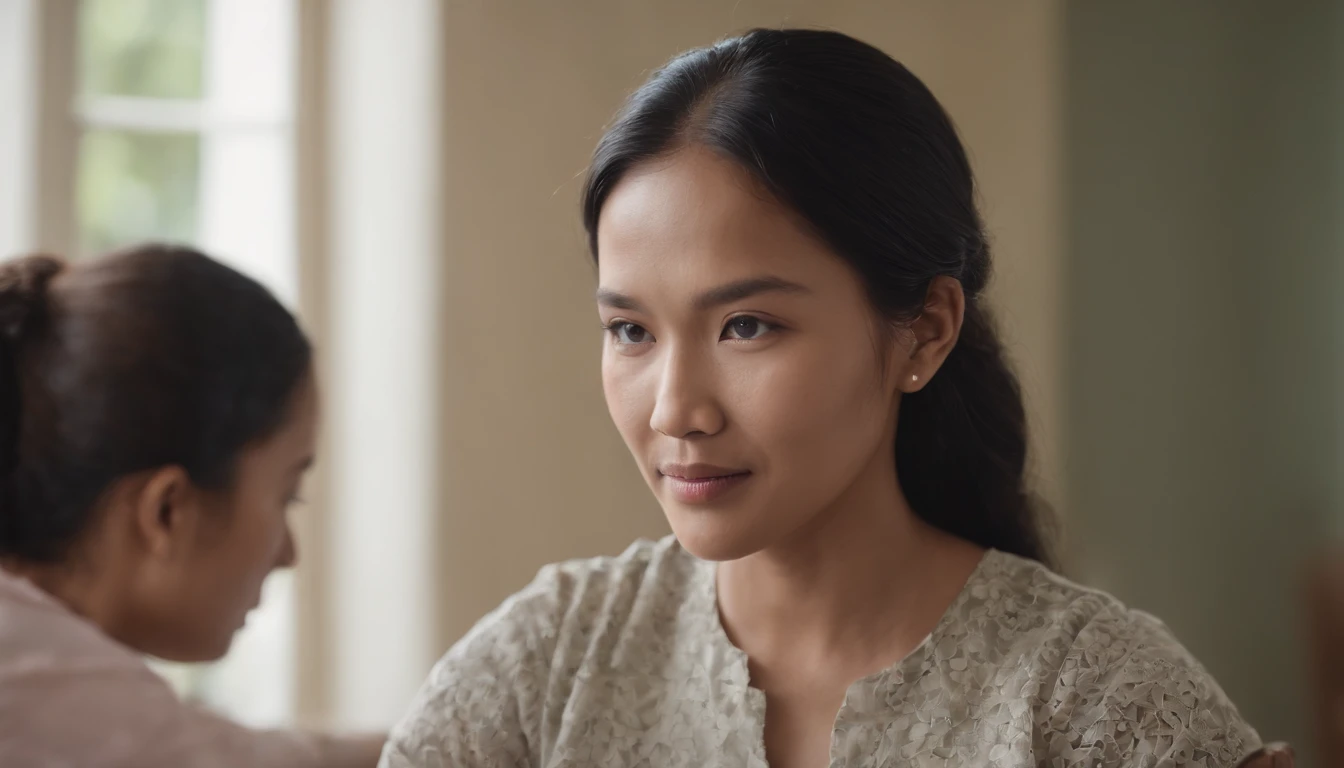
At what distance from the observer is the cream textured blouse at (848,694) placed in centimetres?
125

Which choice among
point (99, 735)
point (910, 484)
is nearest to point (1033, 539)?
point (910, 484)

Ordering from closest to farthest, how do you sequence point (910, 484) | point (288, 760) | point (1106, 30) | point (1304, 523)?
point (288, 760) < point (910, 484) < point (1106, 30) < point (1304, 523)

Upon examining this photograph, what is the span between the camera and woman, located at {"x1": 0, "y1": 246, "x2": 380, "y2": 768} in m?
1.17

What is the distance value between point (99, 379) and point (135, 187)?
1936 millimetres

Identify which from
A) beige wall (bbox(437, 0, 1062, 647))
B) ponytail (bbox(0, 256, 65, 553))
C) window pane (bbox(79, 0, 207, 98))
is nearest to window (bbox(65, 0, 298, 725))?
window pane (bbox(79, 0, 207, 98))

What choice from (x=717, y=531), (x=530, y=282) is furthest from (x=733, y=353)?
(x=530, y=282)

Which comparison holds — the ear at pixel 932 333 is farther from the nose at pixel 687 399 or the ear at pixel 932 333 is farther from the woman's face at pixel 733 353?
the nose at pixel 687 399

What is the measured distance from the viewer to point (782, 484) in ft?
4.13

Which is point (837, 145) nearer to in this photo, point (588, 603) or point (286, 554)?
point (588, 603)

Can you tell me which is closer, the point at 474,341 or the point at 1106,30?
the point at 474,341

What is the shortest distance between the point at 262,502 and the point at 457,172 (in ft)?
5.31

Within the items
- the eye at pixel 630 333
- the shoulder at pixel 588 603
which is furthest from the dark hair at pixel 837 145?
the shoulder at pixel 588 603

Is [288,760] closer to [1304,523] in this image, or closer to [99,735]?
[99,735]

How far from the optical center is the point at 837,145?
1250mm
